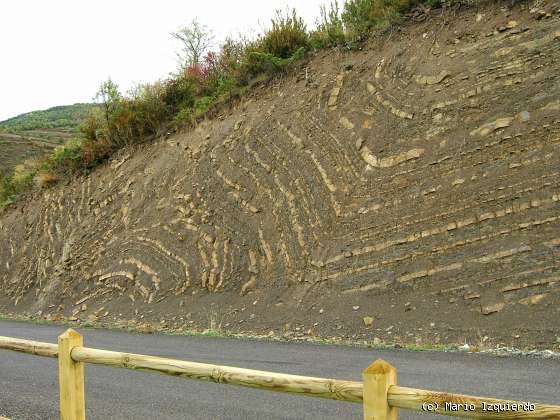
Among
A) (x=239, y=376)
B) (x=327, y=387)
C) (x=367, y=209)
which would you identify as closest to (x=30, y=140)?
(x=367, y=209)

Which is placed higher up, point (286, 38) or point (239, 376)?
point (286, 38)

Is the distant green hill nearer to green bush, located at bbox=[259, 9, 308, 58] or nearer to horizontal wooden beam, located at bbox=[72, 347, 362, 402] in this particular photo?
green bush, located at bbox=[259, 9, 308, 58]

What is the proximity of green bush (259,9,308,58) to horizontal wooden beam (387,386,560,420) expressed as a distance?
709 inches

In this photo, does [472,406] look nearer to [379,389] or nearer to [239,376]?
[379,389]

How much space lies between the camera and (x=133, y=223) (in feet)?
63.6

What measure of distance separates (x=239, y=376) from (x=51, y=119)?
264ft

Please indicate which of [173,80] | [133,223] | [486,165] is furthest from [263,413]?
[173,80]

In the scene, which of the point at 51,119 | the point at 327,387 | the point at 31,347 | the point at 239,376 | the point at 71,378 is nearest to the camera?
the point at 327,387

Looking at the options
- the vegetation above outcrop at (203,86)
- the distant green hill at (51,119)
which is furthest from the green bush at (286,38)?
the distant green hill at (51,119)

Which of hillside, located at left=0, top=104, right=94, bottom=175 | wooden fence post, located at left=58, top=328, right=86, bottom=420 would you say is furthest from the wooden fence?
hillside, located at left=0, top=104, right=94, bottom=175

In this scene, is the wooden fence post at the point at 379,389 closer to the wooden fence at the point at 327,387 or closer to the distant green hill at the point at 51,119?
the wooden fence at the point at 327,387

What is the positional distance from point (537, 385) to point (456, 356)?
227 cm

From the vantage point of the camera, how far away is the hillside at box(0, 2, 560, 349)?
1132 cm

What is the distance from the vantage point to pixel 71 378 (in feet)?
16.0
